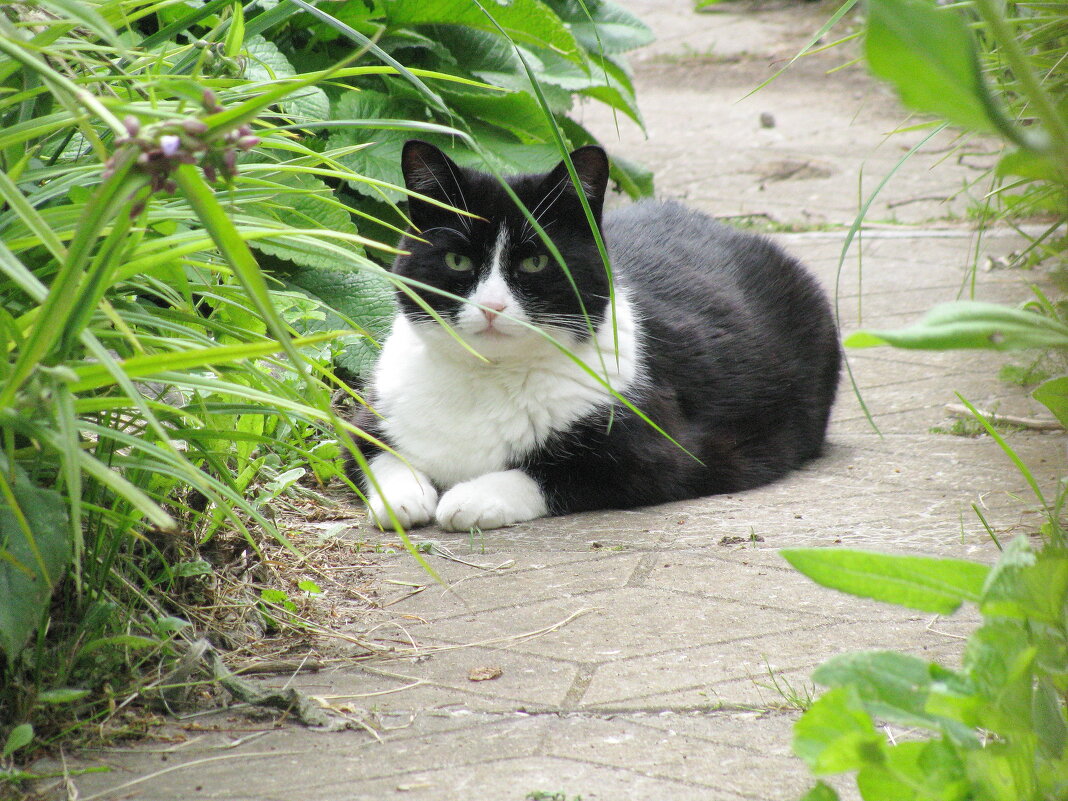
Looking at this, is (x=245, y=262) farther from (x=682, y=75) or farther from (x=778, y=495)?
(x=682, y=75)

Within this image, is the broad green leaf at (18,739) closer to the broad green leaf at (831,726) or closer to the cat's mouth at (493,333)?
the broad green leaf at (831,726)

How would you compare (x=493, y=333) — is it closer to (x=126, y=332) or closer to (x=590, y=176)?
(x=590, y=176)

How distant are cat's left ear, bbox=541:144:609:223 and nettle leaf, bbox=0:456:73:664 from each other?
66.8 inches

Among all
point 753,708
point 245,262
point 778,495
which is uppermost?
point 245,262

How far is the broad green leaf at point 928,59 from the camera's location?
0.60 metres

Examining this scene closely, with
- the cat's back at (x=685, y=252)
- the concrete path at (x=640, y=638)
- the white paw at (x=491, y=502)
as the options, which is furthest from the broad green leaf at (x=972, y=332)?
the cat's back at (x=685, y=252)

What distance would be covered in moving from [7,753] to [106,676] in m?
0.21

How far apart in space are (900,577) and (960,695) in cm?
11

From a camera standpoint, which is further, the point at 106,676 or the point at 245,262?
the point at 106,676

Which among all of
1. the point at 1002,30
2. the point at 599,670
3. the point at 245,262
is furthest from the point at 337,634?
the point at 1002,30

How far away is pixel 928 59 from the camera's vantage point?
613 mm

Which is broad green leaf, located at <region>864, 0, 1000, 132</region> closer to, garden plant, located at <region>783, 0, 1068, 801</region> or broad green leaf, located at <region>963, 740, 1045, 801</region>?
garden plant, located at <region>783, 0, 1068, 801</region>

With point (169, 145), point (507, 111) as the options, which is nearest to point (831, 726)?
point (169, 145)

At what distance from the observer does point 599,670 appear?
5.33ft
